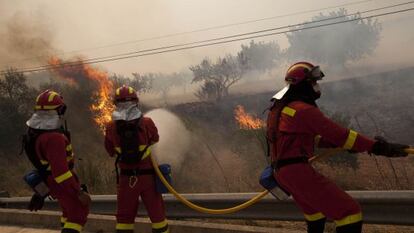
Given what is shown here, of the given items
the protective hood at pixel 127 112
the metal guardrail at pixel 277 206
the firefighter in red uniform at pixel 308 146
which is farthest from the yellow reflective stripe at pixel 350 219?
the protective hood at pixel 127 112

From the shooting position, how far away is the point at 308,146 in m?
3.58

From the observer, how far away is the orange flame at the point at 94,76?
36094 millimetres

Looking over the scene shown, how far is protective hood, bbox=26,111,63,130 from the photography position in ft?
13.8

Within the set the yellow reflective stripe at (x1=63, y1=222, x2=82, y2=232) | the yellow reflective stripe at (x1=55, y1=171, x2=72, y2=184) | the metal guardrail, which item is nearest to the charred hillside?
the metal guardrail

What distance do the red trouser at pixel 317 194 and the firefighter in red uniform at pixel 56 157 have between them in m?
2.06

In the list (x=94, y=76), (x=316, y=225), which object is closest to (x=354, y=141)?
(x=316, y=225)

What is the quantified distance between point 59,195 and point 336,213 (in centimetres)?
276

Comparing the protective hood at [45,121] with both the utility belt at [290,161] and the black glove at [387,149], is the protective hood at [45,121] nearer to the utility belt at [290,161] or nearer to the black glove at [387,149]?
the utility belt at [290,161]

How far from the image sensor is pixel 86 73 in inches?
1585

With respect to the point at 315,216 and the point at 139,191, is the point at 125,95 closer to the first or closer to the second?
the point at 139,191

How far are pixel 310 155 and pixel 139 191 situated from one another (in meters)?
1.87

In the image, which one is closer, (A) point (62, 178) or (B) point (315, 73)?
(B) point (315, 73)

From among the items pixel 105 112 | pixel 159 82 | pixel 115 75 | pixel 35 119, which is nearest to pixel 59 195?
pixel 35 119

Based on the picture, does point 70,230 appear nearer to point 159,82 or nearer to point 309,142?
point 309,142
